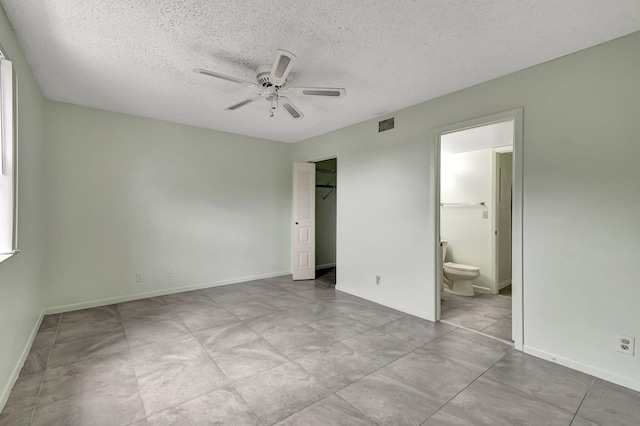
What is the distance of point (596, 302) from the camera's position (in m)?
2.18

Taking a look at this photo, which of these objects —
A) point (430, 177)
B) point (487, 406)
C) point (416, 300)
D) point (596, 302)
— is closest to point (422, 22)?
point (430, 177)

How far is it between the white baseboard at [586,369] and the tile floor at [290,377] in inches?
2.2

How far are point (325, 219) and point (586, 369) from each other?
185 inches

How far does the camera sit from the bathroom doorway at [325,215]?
6.21 m

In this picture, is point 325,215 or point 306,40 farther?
point 325,215

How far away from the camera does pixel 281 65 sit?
6.68ft

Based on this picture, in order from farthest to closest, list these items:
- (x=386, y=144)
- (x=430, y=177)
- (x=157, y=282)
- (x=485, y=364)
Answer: (x=157, y=282) < (x=386, y=144) < (x=430, y=177) < (x=485, y=364)

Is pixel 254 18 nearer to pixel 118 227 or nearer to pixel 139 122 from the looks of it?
pixel 139 122

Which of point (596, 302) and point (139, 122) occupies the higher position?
point (139, 122)

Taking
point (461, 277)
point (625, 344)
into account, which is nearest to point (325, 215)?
point (461, 277)

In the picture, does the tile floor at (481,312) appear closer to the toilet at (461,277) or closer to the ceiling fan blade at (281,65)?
the toilet at (461,277)

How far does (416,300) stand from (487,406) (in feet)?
5.23

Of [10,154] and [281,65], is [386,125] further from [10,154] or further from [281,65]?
[10,154]

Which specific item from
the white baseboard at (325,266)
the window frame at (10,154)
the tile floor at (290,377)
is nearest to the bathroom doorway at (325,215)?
the white baseboard at (325,266)
